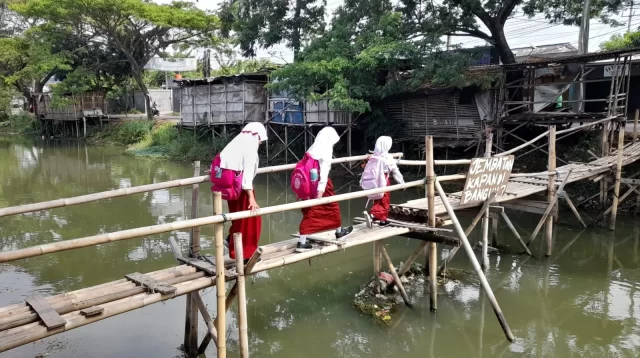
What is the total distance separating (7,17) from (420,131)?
27942 millimetres

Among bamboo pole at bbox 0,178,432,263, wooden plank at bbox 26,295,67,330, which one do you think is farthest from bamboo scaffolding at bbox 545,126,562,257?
wooden plank at bbox 26,295,67,330

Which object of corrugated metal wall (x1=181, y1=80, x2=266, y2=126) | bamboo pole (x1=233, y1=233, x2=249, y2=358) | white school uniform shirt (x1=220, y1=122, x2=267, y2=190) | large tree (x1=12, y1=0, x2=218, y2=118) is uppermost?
large tree (x1=12, y1=0, x2=218, y2=118)

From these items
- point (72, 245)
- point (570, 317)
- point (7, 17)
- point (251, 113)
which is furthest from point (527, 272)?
point (7, 17)

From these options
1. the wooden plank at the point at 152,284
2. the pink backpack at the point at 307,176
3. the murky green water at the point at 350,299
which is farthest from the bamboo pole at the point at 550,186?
the wooden plank at the point at 152,284

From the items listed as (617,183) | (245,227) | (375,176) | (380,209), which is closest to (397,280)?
(380,209)

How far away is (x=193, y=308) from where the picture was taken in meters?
5.27

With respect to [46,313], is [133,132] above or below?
above

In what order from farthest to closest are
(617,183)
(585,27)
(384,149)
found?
1. (585,27)
2. (617,183)
3. (384,149)

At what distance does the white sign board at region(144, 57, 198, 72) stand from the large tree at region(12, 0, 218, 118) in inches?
136

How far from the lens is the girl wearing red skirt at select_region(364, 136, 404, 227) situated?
6.09 m

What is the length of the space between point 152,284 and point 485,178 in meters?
4.38

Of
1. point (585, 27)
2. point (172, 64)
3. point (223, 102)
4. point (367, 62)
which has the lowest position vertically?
point (223, 102)

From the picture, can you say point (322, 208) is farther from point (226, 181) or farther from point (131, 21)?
point (131, 21)

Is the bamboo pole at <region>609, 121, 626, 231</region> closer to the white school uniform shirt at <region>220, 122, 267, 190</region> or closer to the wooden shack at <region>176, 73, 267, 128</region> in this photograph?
the white school uniform shirt at <region>220, 122, 267, 190</region>
